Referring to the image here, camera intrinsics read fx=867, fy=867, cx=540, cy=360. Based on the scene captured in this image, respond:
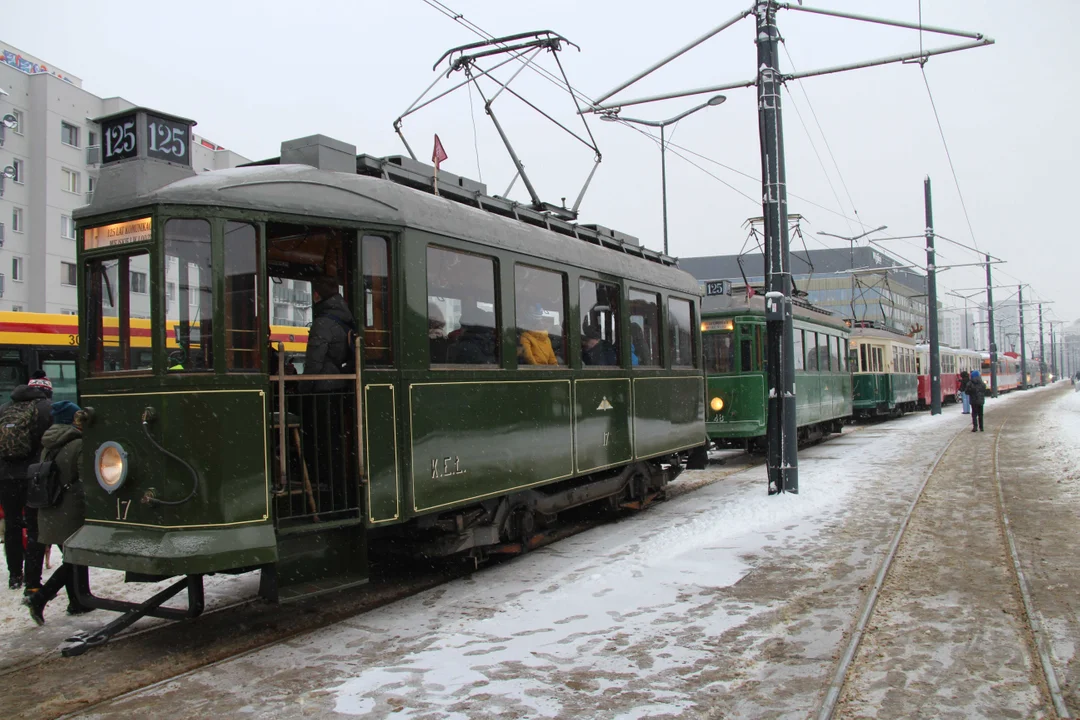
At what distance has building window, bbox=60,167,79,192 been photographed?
3612cm

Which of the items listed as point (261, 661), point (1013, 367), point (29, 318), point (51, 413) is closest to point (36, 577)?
point (51, 413)

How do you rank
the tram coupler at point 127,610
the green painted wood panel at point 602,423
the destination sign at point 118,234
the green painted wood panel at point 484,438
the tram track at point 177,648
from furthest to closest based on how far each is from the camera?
the green painted wood panel at point 602,423 → the green painted wood panel at point 484,438 → the destination sign at point 118,234 → the tram coupler at point 127,610 → the tram track at point 177,648

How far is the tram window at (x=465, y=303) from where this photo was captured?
21.1 feet

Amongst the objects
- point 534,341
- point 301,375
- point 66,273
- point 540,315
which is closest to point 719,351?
point 540,315

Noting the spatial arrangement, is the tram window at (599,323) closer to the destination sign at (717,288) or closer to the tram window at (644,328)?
the tram window at (644,328)

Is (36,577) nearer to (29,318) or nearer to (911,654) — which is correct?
(911,654)

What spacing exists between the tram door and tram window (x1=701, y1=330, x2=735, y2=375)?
1020cm

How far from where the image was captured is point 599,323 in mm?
8828

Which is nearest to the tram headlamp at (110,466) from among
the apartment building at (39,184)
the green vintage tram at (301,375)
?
the green vintage tram at (301,375)

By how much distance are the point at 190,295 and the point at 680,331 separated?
22.6 ft

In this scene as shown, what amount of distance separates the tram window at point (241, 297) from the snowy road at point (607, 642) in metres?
1.78

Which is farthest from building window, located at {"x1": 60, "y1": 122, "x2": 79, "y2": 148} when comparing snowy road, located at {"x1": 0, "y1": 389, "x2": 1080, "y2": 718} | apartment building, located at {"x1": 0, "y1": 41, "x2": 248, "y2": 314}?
snowy road, located at {"x1": 0, "y1": 389, "x2": 1080, "y2": 718}

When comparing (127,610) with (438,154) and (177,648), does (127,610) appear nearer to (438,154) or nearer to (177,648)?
(177,648)

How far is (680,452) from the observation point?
11.2m
